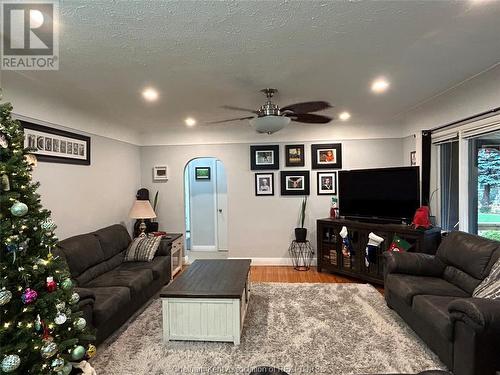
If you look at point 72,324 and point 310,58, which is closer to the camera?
point 72,324

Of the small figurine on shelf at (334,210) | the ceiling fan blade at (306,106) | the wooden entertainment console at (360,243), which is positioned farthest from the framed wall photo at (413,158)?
the ceiling fan blade at (306,106)

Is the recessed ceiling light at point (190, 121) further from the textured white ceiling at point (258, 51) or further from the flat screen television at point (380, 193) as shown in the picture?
the flat screen television at point (380, 193)

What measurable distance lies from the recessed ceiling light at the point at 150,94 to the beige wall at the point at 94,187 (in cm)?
132

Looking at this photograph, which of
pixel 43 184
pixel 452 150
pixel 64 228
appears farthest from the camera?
pixel 452 150

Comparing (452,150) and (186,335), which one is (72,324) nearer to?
(186,335)

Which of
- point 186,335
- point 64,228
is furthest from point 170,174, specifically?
point 186,335

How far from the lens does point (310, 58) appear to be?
222 cm

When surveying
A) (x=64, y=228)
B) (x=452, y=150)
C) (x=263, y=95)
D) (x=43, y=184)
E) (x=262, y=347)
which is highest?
(x=263, y=95)

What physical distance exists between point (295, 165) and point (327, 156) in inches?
23.5

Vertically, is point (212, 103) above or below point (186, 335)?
above

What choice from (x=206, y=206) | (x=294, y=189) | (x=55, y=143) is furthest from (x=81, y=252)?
(x=294, y=189)

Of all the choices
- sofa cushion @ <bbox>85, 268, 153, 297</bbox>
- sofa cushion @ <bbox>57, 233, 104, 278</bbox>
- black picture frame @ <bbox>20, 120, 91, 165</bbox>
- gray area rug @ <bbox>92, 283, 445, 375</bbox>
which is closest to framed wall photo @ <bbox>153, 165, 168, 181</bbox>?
black picture frame @ <bbox>20, 120, 91, 165</bbox>

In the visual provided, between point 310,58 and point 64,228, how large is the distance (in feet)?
10.7

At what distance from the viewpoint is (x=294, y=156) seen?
5.20 metres
